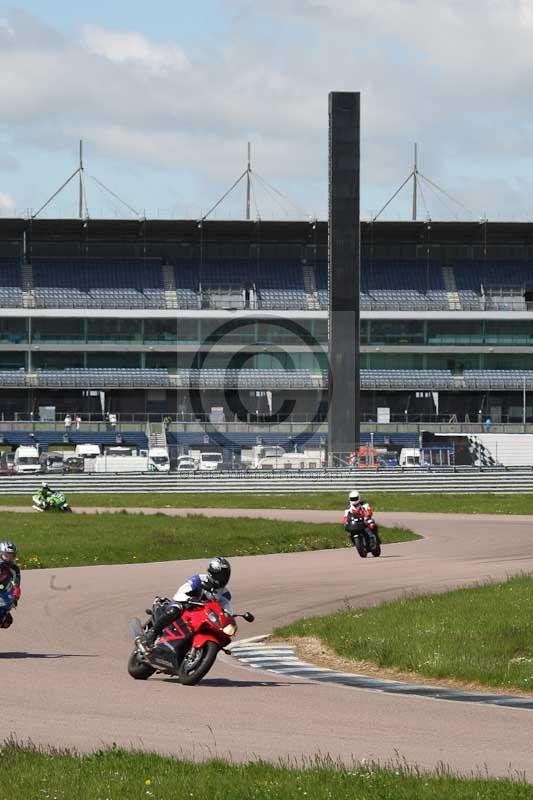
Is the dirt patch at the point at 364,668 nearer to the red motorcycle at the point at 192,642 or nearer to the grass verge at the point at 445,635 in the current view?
the grass verge at the point at 445,635

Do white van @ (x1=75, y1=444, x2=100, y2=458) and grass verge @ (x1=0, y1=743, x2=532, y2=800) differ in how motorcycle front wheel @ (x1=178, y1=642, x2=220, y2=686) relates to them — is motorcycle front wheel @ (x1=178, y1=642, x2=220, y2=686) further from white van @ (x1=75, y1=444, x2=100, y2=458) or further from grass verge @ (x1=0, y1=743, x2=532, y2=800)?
white van @ (x1=75, y1=444, x2=100, y2=458)

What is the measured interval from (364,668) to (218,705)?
438 cm

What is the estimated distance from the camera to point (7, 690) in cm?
1564

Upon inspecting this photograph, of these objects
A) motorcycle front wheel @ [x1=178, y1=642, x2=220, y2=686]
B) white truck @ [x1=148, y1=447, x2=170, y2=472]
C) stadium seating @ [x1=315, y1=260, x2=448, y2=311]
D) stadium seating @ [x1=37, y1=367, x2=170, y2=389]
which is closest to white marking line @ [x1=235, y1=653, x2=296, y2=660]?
motorcycle front wheel @ [x1=178, y1=642, x2=220, y2=686]

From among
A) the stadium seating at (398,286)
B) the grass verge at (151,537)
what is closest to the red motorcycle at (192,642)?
the grass verge at (151,537)

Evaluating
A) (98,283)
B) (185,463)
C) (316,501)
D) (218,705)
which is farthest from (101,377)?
(218,705)

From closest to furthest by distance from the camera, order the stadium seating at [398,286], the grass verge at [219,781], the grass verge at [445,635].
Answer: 1. the grass verge at [219,781]
2. the grass verge at [445,635]
3. the stadium seating at [398,286]

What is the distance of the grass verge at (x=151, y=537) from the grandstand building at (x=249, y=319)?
192 ft

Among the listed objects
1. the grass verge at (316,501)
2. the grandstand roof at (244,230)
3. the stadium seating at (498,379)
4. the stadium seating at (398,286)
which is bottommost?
the grass verge at (316,501)

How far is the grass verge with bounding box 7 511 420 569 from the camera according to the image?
34.8 meters

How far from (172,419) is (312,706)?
90684 millimetres

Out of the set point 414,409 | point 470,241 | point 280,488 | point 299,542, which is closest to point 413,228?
point 470,241

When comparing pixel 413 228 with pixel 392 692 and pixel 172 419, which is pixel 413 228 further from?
pixel 392 692

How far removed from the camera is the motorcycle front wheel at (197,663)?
16109 millimetres
